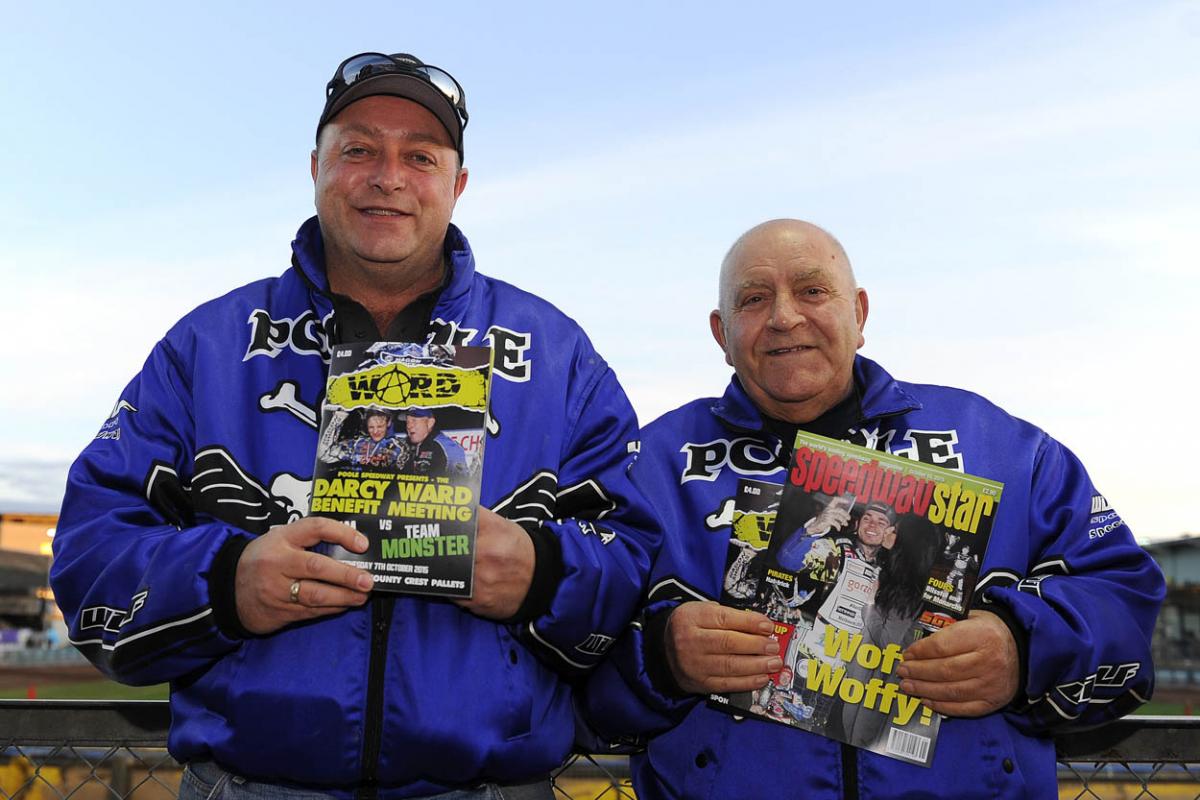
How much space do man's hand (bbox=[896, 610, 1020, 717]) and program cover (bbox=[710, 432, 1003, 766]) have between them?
4cm

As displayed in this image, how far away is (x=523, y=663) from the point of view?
92.1 inches

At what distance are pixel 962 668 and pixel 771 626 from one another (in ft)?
1.52

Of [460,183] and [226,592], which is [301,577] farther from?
[460,183]

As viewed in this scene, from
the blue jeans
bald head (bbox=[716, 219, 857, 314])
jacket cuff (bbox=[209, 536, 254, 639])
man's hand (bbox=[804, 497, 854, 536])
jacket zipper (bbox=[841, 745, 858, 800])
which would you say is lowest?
the blue jeans

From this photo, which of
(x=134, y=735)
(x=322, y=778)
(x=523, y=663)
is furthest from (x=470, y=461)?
(x=134, y=735)

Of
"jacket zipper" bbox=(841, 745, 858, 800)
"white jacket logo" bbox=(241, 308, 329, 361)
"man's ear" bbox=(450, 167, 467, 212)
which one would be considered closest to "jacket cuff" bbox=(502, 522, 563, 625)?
"white jacket logo" bbox=(241, 308, 329, 361)

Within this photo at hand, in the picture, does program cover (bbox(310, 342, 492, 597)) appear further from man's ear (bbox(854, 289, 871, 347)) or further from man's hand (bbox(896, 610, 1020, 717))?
man's ear (bbox(854, 289, 871, 347))

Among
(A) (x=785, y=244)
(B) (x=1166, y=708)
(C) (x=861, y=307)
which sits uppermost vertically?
(A) (x=785, y=244)

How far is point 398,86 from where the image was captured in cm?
264

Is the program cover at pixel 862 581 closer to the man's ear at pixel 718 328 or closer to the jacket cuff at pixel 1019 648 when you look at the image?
the jacket cuff at pixel 1019 648

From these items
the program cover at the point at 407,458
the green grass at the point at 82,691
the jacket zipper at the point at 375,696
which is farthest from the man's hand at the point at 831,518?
the green grass at the point at 82,691

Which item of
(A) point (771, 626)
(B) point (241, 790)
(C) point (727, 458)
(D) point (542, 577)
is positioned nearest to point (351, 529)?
(D) point (542, 577)

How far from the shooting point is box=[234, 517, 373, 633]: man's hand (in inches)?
82.1

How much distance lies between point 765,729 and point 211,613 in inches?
54.2
